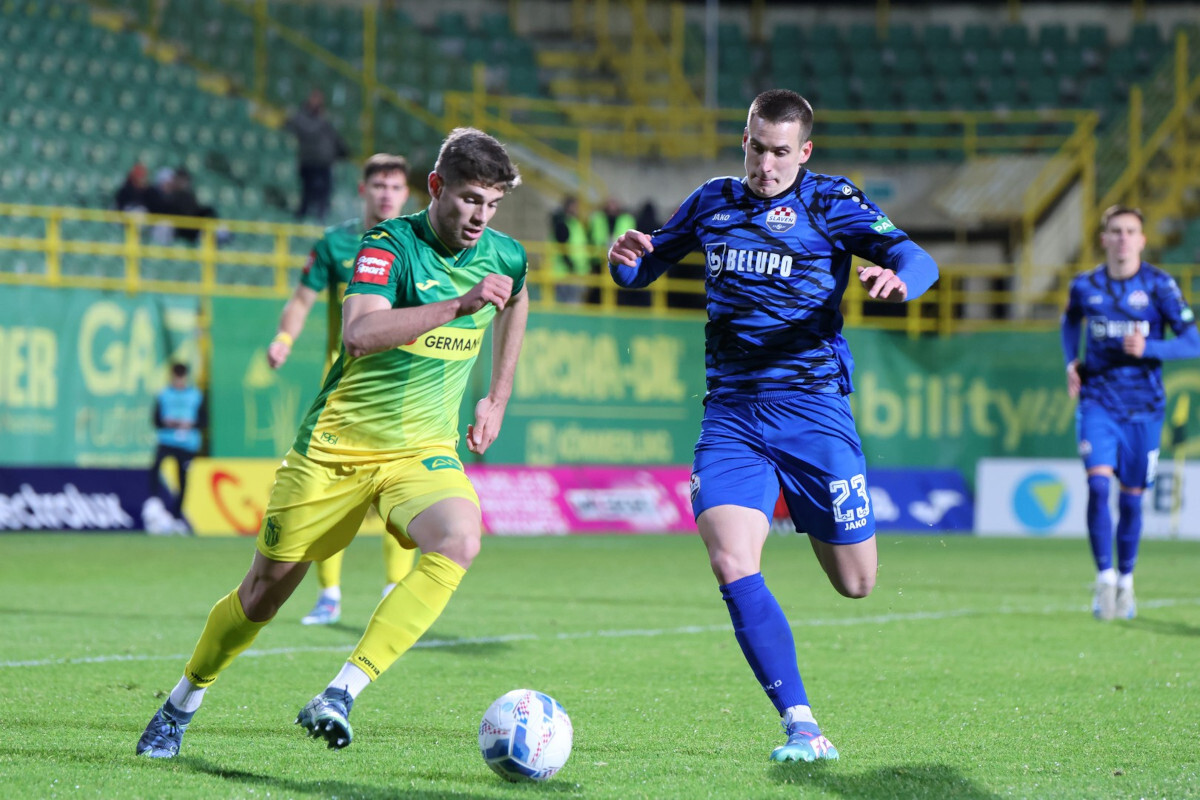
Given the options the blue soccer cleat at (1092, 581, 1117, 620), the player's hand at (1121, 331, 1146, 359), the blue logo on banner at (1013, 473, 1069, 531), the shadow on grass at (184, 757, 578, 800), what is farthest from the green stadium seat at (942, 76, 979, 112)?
the shadow on grass at (184, 757, 578, 800)

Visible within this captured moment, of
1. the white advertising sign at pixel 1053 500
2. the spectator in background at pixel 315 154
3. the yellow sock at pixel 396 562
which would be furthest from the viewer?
the spectator in background at pixel 315 154

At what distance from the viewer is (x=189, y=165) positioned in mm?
22297

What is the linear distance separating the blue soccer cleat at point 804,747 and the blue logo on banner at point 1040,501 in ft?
54.0

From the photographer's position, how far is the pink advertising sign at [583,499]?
1897 centimetres

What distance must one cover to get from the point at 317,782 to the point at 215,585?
286 inches

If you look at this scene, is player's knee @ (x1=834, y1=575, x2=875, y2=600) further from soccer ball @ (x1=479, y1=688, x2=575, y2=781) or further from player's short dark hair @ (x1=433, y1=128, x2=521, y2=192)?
player's short dark hair @ (x1=433, y1=128, x2=521, y2=192)

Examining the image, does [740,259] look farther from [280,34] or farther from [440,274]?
[280,34]

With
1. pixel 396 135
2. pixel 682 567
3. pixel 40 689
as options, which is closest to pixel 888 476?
pixel 682 567

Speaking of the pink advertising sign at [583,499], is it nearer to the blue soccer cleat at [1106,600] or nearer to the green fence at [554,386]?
the green fence at [554,386]

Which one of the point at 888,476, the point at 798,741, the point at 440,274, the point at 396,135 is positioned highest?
the point at 396,135

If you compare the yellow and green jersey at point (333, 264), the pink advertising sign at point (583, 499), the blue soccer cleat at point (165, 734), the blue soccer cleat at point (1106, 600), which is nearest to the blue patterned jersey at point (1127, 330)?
the blue soccer cleat at point (1106, 600)

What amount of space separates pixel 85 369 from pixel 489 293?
1396 centimetres

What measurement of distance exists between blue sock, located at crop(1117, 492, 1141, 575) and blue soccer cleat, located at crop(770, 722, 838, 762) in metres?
5.69

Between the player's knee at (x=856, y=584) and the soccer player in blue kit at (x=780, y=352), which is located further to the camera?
the player's knee at (x=856, y=584)
